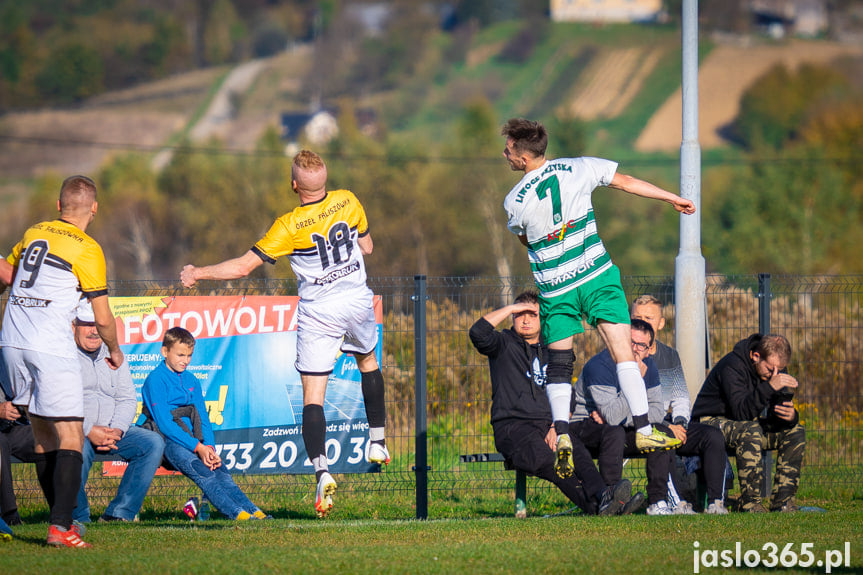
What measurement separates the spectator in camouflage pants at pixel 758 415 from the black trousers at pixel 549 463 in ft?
4.34

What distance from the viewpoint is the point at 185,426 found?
8.32 metres

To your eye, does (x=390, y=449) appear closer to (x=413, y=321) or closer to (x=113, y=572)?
(x=413, y=321)

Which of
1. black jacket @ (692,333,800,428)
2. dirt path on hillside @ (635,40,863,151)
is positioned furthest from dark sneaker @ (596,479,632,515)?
dirt path on hillside @ (635,40,863,151)

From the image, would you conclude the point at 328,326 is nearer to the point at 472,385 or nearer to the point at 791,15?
the point at 472,385

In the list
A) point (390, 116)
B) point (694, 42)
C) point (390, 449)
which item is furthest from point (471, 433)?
point (390, 116)

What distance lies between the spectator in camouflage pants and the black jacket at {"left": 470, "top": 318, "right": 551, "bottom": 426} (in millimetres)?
1564

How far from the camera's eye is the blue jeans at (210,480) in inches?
318

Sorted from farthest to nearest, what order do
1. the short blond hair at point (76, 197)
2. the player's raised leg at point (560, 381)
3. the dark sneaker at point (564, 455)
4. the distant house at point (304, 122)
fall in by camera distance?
the distant house at point (304, 122), the player's raised leg at point (560, 381), the dark sneaker at point (564, 455), the short blond hair at point (76, 197)

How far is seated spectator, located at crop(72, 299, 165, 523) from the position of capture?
804cm

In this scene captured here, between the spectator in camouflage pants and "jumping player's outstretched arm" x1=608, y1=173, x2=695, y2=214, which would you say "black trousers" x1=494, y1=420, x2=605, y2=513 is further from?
"jumping player's outstretched arm" x1=608, y1=173, x2=695, y2=214

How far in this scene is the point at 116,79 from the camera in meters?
135

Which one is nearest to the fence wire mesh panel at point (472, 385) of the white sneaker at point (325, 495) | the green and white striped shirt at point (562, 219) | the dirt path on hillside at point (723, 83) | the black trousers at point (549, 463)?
the black trousers at point (549, 463)

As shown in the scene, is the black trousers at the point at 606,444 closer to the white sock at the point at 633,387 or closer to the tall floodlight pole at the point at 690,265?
the white sock at the point at 633,387

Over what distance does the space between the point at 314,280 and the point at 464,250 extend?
5475 centimetres
